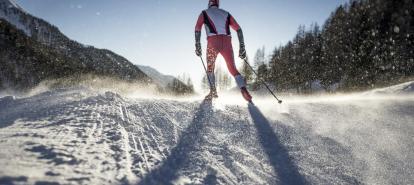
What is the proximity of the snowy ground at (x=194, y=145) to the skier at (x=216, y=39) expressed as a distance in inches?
86.9

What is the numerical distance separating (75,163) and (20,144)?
1.77 ft

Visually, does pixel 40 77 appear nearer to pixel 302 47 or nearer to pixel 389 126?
pixel 302 47

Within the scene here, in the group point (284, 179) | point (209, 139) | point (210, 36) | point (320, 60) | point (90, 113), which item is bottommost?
point (284, 179)

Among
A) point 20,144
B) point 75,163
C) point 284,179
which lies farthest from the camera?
point 284,179

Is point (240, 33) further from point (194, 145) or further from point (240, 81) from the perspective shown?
point (194, 145)

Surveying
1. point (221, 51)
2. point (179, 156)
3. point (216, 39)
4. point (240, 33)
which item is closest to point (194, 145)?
point (179, 156)

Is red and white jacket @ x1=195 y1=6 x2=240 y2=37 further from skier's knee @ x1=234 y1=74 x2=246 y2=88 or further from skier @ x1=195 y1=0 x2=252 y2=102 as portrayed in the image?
skier's knee @ x1=234 y1=74 x2=246 y2=88

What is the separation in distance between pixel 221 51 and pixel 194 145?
425 cm

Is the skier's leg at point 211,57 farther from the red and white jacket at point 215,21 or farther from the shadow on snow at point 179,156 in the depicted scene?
the shadow on snow at point 179,156

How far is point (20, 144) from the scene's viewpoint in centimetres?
243

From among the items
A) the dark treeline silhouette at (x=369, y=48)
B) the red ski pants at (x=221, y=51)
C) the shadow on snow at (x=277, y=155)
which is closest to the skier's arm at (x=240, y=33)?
the red ski pants at (x=221, y=51)

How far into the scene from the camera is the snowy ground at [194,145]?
2289mm

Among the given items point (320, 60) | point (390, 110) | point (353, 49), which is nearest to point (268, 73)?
point (320, 60)

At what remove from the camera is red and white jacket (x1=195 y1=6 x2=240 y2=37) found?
7324mm
